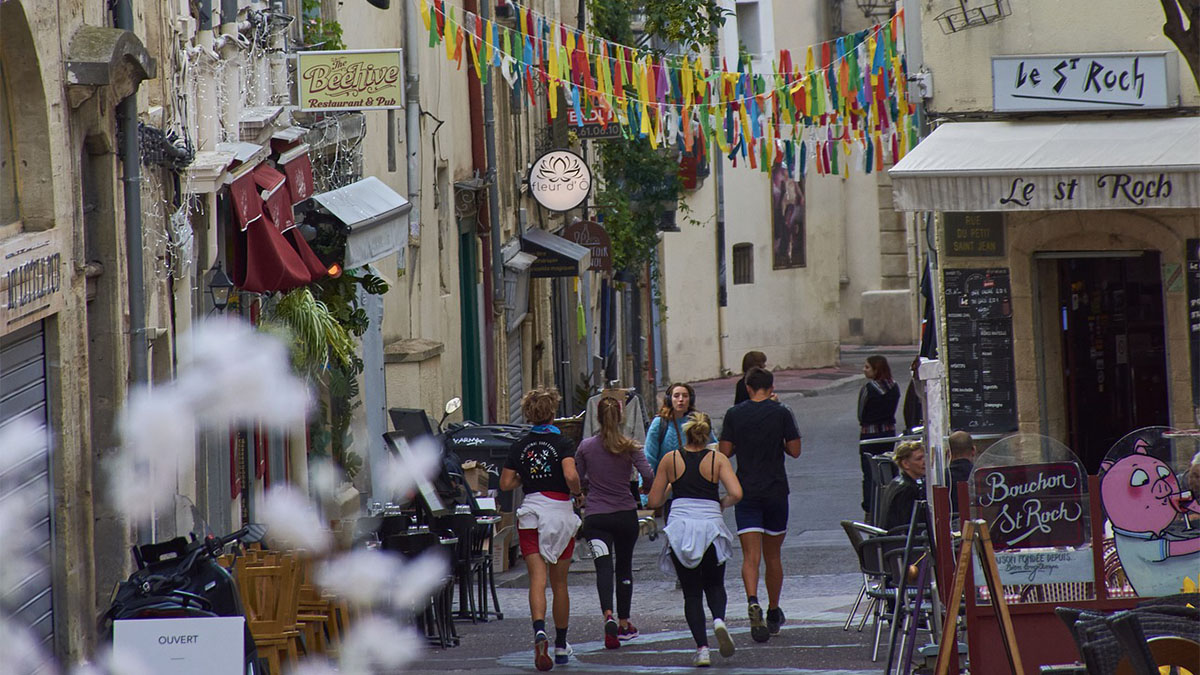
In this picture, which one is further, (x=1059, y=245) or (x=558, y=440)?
(x=1059, y=245)

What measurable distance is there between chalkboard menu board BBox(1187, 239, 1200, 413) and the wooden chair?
8.34m

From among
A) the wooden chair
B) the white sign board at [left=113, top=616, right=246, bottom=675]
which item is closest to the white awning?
the wooden chair

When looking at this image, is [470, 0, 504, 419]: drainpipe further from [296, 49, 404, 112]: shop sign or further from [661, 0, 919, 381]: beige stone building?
[661, 0, 919, 381]: beige stone building

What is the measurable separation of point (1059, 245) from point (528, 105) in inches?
509

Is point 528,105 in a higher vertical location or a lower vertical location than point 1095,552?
higher

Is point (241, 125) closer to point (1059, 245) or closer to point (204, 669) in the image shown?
point (204, 669)

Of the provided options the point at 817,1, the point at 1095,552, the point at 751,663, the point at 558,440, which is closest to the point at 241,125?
the point at 558,440

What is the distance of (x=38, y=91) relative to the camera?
28.1ft

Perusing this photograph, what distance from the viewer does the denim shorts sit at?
36.6ft

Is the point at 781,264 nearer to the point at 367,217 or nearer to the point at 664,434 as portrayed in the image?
the point at 664,434

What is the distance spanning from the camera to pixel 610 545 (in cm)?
1083

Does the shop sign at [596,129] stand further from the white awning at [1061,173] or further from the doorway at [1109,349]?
the white awning at [1061,173]

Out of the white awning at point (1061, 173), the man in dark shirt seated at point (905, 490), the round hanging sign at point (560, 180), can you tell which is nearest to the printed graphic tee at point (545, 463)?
the man in dark shirt seated at point (905, 490)

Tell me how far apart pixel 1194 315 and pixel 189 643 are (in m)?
9.72
